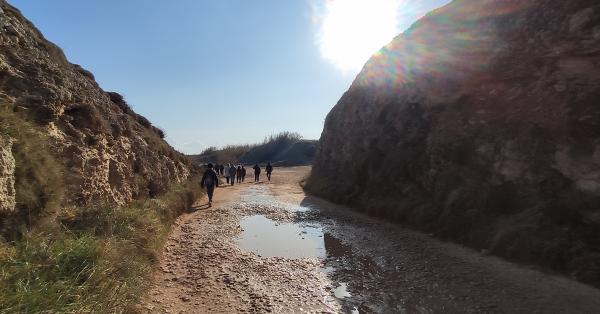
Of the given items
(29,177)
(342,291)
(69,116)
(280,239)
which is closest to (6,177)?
(29,177)

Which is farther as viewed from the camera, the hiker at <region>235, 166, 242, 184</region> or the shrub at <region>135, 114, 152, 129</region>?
the hiker at <region>235, 166, 242, 184</region>

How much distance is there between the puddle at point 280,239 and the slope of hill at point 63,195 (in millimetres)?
2397

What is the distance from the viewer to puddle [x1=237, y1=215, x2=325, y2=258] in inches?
384

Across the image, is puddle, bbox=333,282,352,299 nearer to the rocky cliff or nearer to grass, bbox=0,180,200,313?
grass, bbox=0,180,200,313

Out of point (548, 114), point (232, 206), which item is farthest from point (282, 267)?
point (232, 206)

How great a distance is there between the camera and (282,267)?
835 centimetres

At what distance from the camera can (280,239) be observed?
11367 millimetres

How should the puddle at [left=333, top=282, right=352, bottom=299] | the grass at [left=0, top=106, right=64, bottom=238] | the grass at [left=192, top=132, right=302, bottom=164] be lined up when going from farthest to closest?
1. the grass at [left=192, top=132, right=302, bottom=164]
2. the puddle at [left=333, top=282, right=352, bottom=299]
3. the grass at [left=0, top=106, right=64, bottom=238]

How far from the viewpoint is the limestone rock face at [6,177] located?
5898 mm

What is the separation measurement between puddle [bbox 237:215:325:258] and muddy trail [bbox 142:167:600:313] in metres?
0.03

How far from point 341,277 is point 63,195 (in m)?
5.72

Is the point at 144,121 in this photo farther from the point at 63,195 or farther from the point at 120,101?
the point at 63,195

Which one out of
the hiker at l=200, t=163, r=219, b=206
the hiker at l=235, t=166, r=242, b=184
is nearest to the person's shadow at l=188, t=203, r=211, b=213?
the hiker at l=200, t=163, r=219, b=206

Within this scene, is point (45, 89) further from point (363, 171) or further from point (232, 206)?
point (363, 171)
